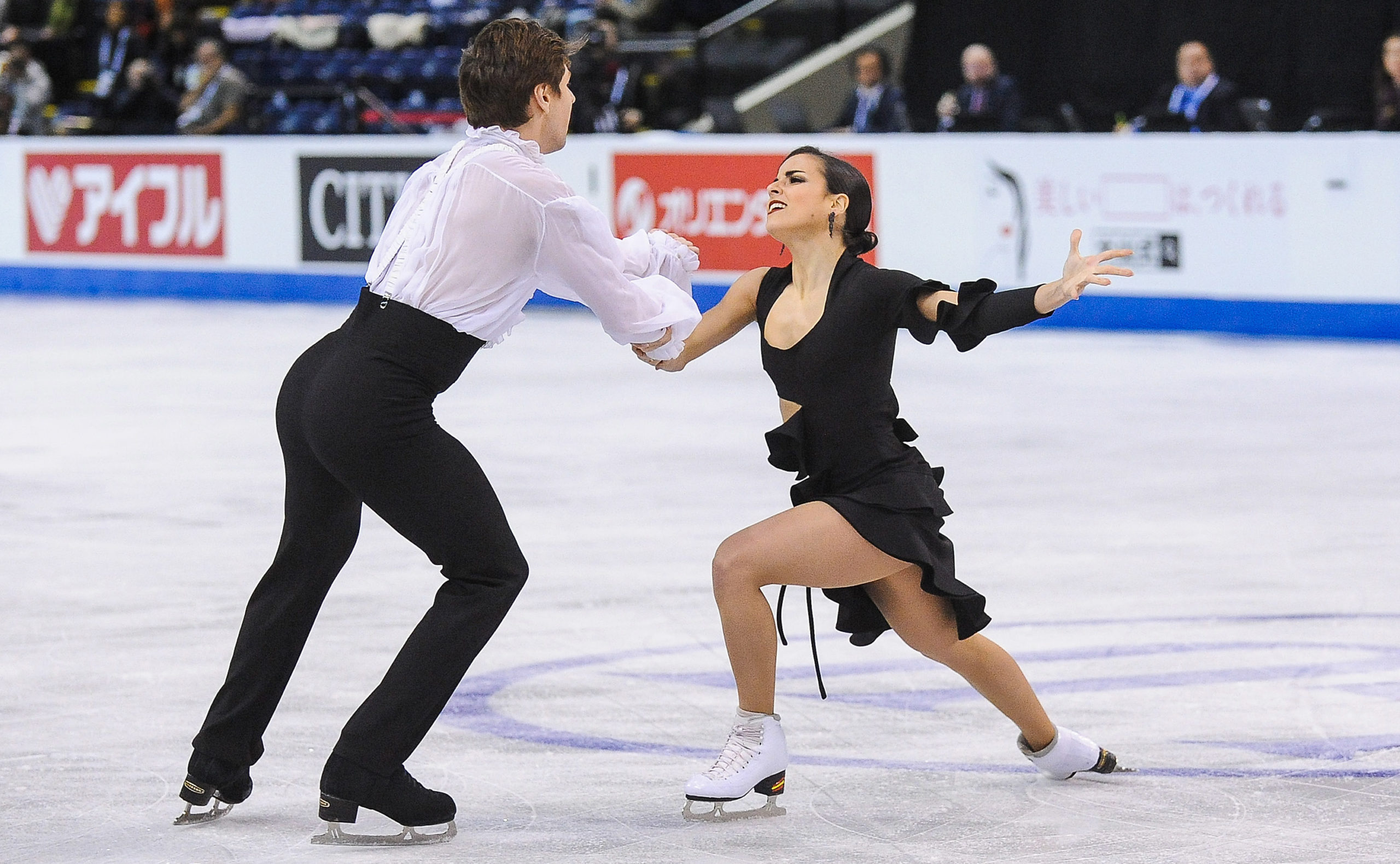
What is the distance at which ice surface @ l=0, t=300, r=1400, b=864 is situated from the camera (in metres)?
4.07

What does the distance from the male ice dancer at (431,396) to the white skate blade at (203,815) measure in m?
0.03

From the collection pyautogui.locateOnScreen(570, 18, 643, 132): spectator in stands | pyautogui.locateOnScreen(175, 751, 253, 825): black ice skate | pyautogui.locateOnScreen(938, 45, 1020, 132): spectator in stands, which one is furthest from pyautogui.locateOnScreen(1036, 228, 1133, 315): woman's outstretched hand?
pyautogui.locateOnScreen(570, 18, 643, 132): spectator in stands

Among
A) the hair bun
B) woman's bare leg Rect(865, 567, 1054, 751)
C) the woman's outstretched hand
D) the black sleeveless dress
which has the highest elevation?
the hair bun

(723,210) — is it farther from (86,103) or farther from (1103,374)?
(86,103)

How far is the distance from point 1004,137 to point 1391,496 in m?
6.82

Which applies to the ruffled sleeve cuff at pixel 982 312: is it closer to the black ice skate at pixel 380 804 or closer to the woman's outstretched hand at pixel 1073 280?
the woman's outstretched hand at pixel 1073 280

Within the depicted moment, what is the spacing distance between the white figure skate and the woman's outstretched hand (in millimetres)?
972

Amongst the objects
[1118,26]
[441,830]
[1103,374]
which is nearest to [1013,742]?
[441,830]

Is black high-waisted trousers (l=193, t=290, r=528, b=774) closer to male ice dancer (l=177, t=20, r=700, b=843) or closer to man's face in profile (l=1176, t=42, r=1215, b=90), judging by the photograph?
male ice dancer (l=177, t=20, r=700, b=843)

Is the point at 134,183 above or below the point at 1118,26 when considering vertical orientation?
below

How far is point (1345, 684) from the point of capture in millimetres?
5133

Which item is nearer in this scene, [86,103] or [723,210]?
[723,210]

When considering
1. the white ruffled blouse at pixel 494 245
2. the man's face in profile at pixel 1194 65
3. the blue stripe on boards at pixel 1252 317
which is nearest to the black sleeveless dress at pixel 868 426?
the white ruffled blouse at pixel 494 245

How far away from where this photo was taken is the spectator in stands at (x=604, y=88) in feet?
58.7
